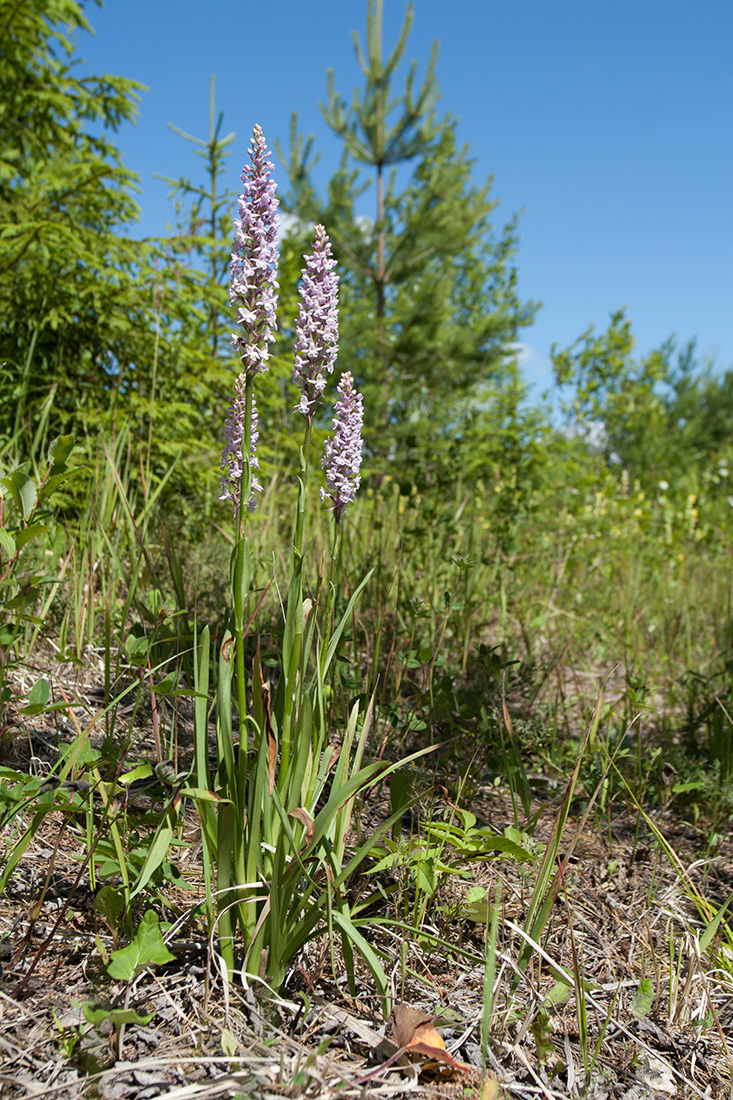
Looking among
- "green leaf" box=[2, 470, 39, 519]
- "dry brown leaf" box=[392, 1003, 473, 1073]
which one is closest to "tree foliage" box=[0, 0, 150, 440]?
"green leaf" box=[2, 470, 39, 519]

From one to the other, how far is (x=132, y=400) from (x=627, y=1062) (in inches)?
123

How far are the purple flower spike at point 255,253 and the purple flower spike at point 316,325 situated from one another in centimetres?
7

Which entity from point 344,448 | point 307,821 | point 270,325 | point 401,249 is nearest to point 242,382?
point 270,325

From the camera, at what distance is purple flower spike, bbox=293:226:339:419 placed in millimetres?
1186

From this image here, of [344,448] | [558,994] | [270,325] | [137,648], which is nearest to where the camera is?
[270,325]

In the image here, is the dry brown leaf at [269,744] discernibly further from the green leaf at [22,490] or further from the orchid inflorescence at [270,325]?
the green leaf at [22,490]

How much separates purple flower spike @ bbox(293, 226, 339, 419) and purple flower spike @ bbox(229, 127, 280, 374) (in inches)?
2.9

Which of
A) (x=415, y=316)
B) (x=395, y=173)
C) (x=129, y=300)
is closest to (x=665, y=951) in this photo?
(x=129, y=300)

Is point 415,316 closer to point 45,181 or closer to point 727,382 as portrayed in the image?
point 45,181

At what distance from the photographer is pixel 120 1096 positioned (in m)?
1.02

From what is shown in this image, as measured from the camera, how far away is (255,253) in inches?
44.1

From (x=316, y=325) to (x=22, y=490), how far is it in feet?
2.25

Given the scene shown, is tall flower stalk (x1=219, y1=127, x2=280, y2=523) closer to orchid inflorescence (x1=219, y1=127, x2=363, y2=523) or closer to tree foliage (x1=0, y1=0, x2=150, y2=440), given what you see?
orchid inflorescence (x1=219, y1=127, x2=363, y2=523)

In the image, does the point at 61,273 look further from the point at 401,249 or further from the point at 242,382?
the point at 401,249
